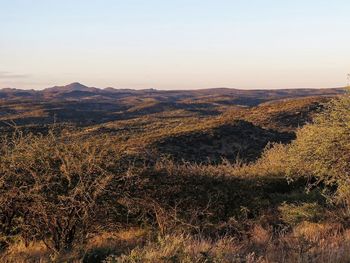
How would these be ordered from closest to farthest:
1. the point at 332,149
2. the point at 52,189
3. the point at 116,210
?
the point at 52,189
the point at 116,210
the point at 332,149

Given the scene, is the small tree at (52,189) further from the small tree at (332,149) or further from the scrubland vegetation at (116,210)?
the small tree at (332,149)

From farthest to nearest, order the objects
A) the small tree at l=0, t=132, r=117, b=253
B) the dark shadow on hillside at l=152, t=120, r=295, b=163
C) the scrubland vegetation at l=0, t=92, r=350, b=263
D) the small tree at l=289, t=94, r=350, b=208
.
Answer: the dark shadow on hillside at l=152, t=120, r=295, b=163
the small tree at l=289, t=94, r=350, b=208
the small tree at l=0, t=132, r=117, b=253
the scrubland vegetation at l=0, t=92, r=350, b=263

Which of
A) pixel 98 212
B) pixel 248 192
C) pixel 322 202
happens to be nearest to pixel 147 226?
pixel 98 212

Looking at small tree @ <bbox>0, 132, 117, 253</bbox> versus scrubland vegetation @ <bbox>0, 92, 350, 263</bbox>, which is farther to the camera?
small tree @ <bbox>0, 132, 117, 253</bbox>

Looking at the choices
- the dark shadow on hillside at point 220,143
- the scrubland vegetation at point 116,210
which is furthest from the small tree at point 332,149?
the dark shadow on hillside at point 220,143

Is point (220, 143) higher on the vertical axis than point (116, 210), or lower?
lower

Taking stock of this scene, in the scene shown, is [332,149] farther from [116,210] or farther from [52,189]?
[52,189]

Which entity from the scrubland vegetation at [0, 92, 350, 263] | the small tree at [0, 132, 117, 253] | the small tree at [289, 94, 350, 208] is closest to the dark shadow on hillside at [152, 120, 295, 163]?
the small tree at [289, 94, 350, 208]

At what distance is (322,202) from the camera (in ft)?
43.8

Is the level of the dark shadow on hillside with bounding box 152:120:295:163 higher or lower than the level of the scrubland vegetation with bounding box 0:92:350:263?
lower

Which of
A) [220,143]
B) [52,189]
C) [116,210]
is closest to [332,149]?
[116,210]

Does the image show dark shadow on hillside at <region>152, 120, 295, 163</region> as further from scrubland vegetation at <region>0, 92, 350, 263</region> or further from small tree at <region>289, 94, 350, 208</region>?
scrubland vegetation at <region>0, 92, 350, 263</region>

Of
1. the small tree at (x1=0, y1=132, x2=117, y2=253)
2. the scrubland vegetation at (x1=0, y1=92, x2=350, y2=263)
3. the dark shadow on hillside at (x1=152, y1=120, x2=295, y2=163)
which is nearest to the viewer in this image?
the scrubland vegetation at (x1=0, y1=92, x2=350, y2=263)

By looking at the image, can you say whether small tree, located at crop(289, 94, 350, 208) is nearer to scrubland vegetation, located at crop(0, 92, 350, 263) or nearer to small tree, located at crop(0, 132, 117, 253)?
scrubland vegetation, located at crop(0, 92, 350, 263)
